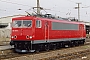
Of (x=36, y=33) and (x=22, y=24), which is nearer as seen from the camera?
(x=36, y=33)

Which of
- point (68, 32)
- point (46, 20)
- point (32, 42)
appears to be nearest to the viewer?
point (32, 42)

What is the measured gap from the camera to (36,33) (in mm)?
21156

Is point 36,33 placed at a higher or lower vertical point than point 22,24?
lower

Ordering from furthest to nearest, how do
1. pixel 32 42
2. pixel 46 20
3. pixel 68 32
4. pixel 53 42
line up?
pixel 68 32
pixel 53 42
pixel 46 20
pixel 32 42

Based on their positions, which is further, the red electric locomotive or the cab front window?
the cab front window

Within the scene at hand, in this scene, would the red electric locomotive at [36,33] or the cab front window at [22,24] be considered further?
the cab front window at [22,24]

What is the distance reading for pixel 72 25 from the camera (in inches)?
1155

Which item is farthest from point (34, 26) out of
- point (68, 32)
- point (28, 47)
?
point (68, 32)

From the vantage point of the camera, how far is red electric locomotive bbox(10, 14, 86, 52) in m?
20.9

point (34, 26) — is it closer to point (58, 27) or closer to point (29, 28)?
point (29, 28)

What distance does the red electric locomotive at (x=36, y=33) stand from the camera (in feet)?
68.7

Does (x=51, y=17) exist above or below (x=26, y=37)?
above

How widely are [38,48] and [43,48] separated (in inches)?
42.2

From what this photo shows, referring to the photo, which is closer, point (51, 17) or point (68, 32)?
point (51, 17)
